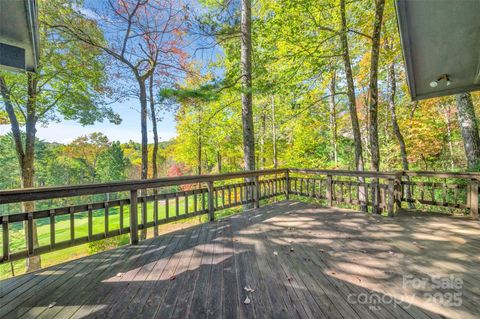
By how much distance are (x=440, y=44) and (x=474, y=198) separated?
3.04m

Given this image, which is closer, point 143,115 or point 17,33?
point 17,33

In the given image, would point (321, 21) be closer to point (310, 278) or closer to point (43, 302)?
point (310, 278)

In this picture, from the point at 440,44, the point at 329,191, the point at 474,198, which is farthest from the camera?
the point at 329,191

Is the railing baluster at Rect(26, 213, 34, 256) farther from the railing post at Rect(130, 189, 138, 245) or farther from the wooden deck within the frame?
the railing post at Rect(130, 189, 138, 245)

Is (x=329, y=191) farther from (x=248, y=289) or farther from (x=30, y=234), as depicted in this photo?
(x=30, y=234)

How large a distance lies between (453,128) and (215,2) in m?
13.8

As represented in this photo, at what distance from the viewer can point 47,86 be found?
296 inches

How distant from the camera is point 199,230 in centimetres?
386

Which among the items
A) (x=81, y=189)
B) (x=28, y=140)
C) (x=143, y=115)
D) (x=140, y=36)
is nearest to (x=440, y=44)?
(x=81, y=189)

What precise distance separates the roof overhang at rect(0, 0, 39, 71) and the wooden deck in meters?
2.38

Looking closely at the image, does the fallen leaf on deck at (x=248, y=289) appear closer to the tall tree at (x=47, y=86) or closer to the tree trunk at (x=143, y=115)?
the tree trunk at (x=143, y=115)

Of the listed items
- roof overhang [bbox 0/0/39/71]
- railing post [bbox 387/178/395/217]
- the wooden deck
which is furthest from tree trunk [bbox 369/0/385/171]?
roof overhang [bbox 0/0/39/71]

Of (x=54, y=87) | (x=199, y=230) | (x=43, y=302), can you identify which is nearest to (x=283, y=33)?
(x=199, y=230)

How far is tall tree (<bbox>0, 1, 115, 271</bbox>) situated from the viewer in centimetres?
676
